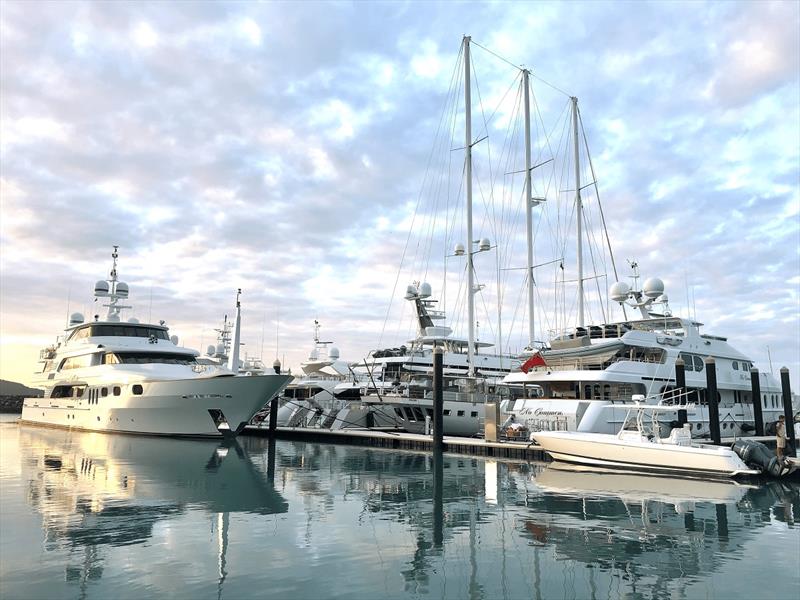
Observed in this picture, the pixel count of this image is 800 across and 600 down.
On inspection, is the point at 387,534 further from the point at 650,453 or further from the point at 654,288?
the point at 654,288

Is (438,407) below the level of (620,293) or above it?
below

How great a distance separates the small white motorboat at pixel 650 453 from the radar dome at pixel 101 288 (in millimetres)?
39748

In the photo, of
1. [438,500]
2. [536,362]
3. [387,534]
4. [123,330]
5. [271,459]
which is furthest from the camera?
[123,330]

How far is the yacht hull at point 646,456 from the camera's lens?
68.0ft

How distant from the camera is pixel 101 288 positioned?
49.2m

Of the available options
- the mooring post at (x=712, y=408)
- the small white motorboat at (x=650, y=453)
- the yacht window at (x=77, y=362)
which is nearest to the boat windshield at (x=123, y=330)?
the yacht window at (x=77, y=362)

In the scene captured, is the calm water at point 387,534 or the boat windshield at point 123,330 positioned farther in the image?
the boat windshield at point 123,330

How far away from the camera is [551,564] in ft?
35.9

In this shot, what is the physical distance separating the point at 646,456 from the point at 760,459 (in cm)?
377

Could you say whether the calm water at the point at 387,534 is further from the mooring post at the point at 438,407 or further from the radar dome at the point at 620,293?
the radar dome at the point at 620,293

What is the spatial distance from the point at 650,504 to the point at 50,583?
14.7 m

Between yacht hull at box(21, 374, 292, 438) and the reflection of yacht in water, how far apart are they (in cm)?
204

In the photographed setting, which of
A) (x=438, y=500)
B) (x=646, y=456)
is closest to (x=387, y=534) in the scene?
(x=438, y=500)

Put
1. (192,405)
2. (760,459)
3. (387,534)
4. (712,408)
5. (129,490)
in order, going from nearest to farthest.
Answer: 1. (387,534)
2. (129,490)
3. (760,459)
4. (712,408)
5. (192,405)
